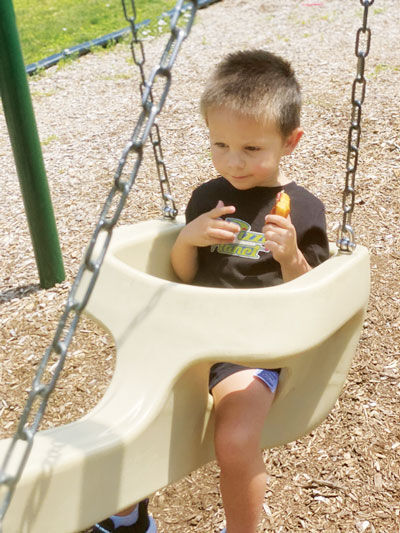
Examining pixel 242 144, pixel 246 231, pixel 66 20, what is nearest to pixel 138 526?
pixel 246 231

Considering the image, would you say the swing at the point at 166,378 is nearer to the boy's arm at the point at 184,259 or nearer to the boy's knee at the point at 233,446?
the boy's knee at the point at 233,446

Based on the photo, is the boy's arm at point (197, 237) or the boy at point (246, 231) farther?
the boy's arm at point (197, 237)

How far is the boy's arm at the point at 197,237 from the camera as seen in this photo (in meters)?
1.28

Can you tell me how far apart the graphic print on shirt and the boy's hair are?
21 centimetres

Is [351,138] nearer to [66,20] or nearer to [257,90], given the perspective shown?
[257,90]

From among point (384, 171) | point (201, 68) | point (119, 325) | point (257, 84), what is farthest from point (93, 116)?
point (119, 325)

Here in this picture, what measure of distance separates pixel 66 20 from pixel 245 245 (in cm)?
523

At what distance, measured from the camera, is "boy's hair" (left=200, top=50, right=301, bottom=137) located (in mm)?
1310

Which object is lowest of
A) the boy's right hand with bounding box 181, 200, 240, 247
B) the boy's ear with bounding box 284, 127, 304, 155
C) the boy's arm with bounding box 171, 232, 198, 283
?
the boy's arm with bounding box 171, 232, 198, 283

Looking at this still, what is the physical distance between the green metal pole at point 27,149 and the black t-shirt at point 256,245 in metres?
0.88

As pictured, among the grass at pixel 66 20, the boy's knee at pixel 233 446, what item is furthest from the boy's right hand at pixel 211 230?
the grass at pixel 66 20

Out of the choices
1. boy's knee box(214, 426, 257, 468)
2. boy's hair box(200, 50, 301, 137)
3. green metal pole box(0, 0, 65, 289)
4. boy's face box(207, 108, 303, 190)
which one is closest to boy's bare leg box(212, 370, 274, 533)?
boy's knee box(214, 426, 257, 468)

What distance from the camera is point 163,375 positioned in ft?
3.45

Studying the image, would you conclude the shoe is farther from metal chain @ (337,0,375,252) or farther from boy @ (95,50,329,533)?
metal chain @ (337,0,375,252)
